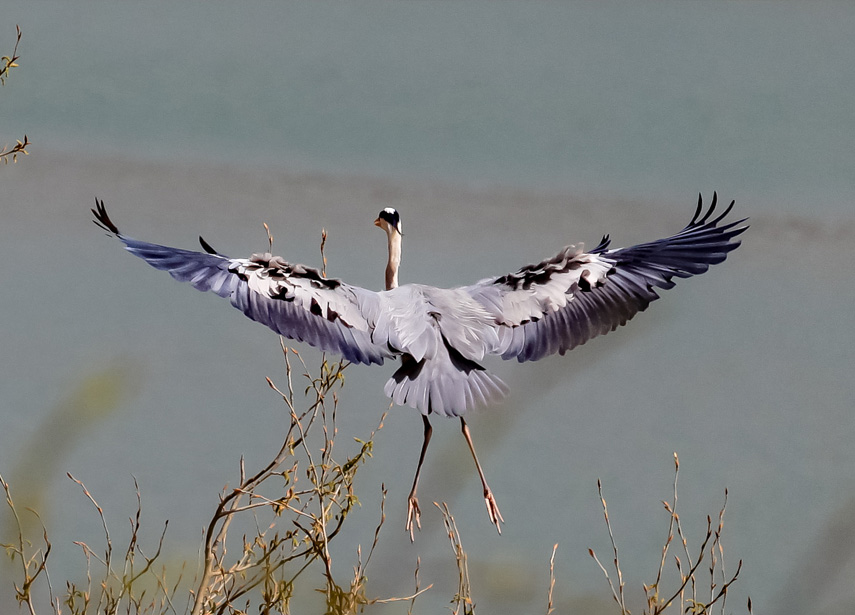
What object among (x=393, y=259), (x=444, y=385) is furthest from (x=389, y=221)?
(x=444, y=385)

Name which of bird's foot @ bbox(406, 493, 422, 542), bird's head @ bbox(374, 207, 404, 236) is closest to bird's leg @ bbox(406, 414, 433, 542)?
bird's foot @ bbox(406, 493, 422, 542)

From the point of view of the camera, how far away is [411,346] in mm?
3049

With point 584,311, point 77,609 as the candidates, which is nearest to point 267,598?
point 77,609

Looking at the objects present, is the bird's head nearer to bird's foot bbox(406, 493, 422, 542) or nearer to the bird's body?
the bird's body

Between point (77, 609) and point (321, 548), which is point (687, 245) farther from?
point (77, 609)

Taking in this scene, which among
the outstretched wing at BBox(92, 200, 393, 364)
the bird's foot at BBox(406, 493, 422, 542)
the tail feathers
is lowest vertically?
the bird's foot at BBox(406, 493, 422, 542)

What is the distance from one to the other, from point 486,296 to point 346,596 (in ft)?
3.40

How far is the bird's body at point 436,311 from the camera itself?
2992 millimetres

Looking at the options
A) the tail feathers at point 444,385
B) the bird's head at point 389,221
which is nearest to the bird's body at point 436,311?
the tail feathers at point 444,385

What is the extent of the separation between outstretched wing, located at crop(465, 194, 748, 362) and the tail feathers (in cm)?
26

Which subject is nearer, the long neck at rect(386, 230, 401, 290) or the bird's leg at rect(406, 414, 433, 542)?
the bird's leg at rect(406, 414, 433, 542)

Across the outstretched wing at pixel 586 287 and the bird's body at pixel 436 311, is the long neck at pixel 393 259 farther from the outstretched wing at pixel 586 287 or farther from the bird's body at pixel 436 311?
the outstretched wing at pixel 586 287

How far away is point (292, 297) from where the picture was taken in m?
3.16

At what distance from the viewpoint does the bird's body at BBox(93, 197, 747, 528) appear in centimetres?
299
